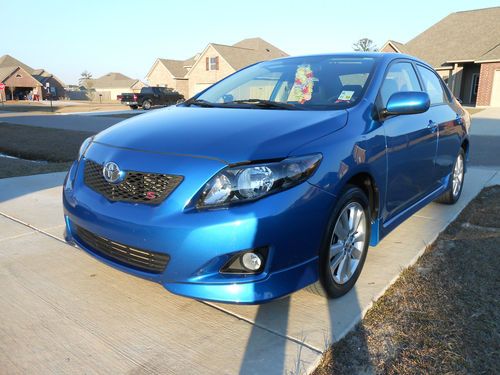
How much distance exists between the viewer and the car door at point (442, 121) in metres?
4.07

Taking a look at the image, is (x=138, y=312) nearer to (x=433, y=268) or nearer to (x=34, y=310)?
(x=34, y=310)

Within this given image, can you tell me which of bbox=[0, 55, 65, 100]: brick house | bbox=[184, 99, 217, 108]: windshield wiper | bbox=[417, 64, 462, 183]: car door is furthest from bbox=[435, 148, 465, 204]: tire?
bbox=[0, 55, 65, 100]: brick house

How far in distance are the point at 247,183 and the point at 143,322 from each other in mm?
1104

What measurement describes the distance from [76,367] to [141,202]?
0.90 meters

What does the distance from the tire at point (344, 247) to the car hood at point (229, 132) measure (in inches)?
18.9

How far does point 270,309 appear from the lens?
8.85 ft

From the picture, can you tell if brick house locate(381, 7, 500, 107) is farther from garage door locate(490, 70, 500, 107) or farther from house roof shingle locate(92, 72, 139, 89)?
house roof shingle locate(92, 72, 139, 89)

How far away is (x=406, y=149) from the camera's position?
10.9 feet

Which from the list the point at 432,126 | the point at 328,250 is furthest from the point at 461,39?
the point at 328,250

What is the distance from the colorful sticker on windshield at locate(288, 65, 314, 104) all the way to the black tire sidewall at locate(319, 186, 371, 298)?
0.91 m

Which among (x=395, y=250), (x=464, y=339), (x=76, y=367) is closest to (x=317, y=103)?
(x=395, y=250)

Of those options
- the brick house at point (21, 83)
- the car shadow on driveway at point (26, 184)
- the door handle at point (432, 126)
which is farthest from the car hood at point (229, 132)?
the brick house at point (21, 83)

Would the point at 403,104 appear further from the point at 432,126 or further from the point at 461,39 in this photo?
the point at 461,39

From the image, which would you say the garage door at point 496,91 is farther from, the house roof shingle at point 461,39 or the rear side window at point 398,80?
the rear side window at point 398,80
